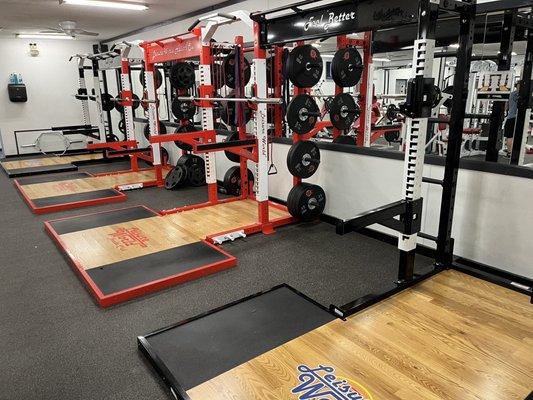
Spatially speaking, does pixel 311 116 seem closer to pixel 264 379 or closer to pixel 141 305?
pixel 141 305

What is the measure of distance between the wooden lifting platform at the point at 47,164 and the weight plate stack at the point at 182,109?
2668mm

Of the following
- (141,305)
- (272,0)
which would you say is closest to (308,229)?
(141,305)

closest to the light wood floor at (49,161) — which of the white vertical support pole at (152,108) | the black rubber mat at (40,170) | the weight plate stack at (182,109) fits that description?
the black rubber mat at (40,170)

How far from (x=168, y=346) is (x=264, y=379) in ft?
2.04

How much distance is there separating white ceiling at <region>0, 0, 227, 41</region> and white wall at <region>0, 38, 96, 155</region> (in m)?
0.65

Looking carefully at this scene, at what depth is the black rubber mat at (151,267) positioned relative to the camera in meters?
2.98

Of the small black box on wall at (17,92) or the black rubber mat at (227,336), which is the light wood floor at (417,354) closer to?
the black rubber mat at (227,336)

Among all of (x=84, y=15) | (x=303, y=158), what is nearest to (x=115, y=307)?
(x=303, y=158)

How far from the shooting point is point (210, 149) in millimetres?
3996

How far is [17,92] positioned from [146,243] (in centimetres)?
791

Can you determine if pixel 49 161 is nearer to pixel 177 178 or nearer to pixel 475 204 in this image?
pixel 177 178

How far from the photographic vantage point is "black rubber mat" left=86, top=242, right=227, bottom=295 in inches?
117

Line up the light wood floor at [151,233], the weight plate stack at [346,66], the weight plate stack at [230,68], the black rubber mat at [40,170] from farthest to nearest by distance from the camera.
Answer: the black rubber mat at [40,170], the weight plate stack at [230,68], the weight plate stack at [346,66], the light wood floor at [151,233]

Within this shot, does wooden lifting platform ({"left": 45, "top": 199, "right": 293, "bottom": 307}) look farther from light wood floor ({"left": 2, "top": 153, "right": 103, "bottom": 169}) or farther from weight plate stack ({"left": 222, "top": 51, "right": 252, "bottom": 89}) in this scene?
light wood floor ({"left": 2, "top": 153, "right": 103, "bottom": 169})
